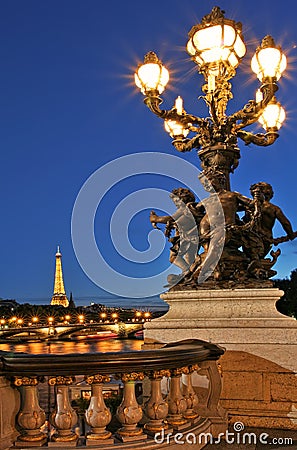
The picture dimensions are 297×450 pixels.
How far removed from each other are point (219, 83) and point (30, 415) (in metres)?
7.01

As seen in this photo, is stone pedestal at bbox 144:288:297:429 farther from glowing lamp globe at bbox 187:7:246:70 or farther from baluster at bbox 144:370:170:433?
glowing lamp globe at bbox 187:7:246:70

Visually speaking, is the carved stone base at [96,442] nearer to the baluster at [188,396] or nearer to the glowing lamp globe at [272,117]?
the baluster at [188,396]

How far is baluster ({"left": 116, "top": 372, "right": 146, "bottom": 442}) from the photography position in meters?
5.33

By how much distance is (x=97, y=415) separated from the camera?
205 inches

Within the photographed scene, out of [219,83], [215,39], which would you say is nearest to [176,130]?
[219,83]

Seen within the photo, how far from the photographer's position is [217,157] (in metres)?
9.84

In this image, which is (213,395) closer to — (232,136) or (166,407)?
(166,407)

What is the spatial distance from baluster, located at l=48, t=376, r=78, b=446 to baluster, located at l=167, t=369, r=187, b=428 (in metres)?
1.13

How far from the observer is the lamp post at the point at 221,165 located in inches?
361

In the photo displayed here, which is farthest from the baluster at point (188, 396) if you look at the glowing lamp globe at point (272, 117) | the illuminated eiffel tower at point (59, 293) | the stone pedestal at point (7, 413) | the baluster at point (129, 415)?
the illuminated eiffel tower at point (59, 293)

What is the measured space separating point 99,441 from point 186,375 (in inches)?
59.5

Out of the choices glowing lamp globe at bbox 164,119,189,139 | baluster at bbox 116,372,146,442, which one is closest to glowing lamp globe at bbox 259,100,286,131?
glowing lamp globe at bbox 164,119,189,139

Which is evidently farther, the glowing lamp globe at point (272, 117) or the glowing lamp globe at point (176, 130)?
the glowing lamp globe at point (176, 130)

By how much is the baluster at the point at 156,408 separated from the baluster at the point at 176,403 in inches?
7.9
